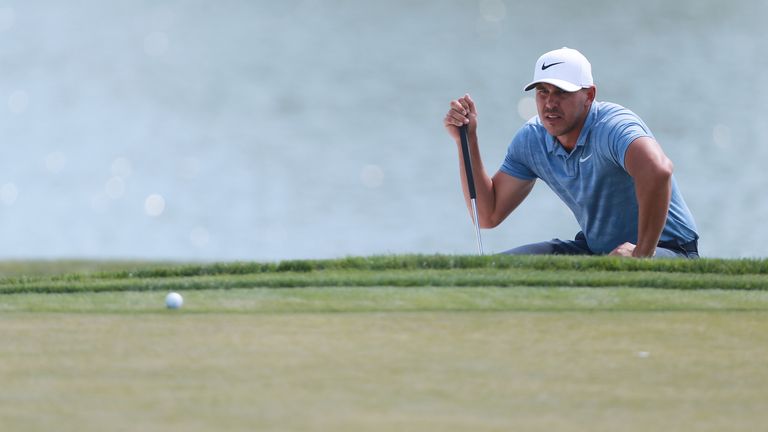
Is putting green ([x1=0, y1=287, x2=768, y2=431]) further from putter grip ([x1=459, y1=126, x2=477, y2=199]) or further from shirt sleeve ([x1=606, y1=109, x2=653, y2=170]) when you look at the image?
putter grip ([x1=459, y1=126, x2=477, y2=199])

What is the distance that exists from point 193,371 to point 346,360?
1.24 feet

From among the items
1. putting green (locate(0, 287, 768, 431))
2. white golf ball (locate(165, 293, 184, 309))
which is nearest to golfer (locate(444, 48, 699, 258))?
putting green (locate(0, 287, 768, 431))

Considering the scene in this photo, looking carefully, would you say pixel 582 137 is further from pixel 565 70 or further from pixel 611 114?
pixel 565 70

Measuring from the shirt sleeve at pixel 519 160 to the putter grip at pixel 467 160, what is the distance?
22cm

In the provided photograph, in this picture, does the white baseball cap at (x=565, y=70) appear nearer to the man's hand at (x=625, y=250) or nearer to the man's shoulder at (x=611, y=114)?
the man's shoulder at (x=611, y=114)

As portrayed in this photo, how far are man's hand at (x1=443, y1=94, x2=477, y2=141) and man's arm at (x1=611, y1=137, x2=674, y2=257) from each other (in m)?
0.86

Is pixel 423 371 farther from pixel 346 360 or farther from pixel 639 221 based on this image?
pixel 639 221

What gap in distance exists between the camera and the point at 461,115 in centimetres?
634

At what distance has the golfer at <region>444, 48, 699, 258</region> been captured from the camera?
5750 millimetres

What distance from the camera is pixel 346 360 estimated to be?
3.32 m

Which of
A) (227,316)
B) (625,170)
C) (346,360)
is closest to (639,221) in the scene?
(625,170)

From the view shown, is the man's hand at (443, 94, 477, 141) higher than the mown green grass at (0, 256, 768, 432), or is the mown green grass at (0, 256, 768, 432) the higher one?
the man's hand at (443, 94, 477, 141)

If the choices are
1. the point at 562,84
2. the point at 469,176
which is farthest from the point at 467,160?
the point at 562,84

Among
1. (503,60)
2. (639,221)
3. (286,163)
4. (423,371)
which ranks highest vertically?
(503,60)
